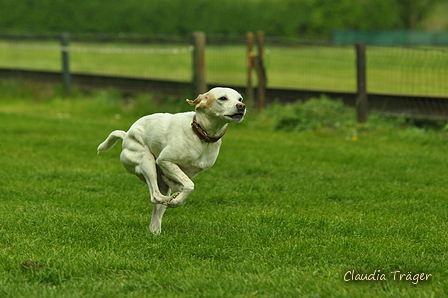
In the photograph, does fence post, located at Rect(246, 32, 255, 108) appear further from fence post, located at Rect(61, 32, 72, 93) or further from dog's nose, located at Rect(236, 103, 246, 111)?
dog's nose, located at Rect(236, 103, 246, 111)

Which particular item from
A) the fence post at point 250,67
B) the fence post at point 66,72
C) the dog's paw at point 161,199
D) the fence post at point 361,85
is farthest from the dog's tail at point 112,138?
the fence post at point 66,72

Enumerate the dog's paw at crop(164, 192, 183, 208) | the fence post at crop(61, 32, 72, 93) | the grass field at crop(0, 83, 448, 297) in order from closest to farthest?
the grass field at crop(0, 83, 448, 297) < the dog's paw at crop(164, 192, 183, 208) < the fence post at crop(61, 32, 72, 93)

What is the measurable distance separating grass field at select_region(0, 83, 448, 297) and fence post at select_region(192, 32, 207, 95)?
2992 millimetres

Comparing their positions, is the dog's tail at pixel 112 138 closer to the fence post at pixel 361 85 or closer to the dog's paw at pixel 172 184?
the dog's paw at pixel 172 184

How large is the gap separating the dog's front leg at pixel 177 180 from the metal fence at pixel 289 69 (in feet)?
22.5

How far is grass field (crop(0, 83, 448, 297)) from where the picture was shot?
15.0 ft

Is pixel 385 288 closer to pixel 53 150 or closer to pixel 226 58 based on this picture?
pixel 53 150

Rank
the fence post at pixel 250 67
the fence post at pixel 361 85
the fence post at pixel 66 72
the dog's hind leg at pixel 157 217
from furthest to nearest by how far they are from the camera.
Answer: the fence post at pixel 66 72 < the fence post at pixel 250 67 < the fence post at pixel 361 85 < the dog's hind leg at pixel 157 217

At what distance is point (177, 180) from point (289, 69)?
12.5 m

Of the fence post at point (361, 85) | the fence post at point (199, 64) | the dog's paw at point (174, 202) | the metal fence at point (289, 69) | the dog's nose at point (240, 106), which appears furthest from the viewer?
the fence post at point (199, 64)

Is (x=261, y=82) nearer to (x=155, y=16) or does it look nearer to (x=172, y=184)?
(x=172, y=184)

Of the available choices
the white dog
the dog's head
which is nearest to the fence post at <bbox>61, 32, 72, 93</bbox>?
the white dog

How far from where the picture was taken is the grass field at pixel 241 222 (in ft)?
15.0

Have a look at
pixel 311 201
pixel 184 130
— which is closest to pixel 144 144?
pixel 184 130
